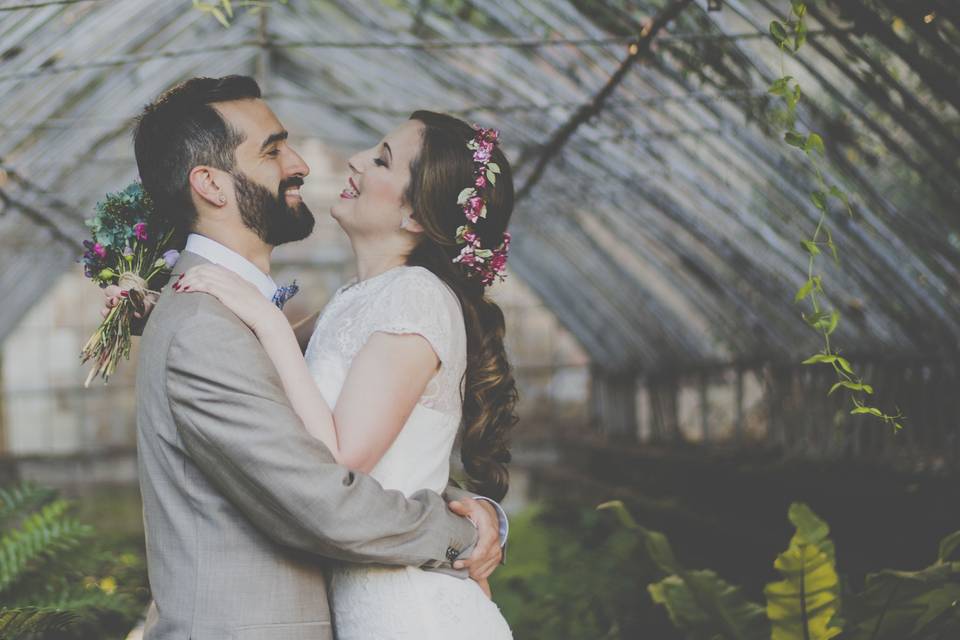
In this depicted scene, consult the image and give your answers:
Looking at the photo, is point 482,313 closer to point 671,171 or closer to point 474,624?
point 474,624

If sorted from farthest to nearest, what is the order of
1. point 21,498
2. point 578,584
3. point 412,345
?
point 578,584 → point 21,498 → point 412,345

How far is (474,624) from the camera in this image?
257cm

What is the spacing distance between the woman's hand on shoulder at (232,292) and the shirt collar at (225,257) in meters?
0.11

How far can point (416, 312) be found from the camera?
2.60 metres

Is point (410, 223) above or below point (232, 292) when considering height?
above

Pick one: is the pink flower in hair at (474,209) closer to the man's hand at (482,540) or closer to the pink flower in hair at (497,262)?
the pink flower in hair at (497,262)

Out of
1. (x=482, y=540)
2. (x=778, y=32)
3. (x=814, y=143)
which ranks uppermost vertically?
(x=778, y=32)

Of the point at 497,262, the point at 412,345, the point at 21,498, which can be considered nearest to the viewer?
the point at 412,345

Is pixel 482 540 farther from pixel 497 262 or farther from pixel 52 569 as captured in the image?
pixel 52 569

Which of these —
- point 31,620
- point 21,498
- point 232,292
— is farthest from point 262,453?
point 21,498

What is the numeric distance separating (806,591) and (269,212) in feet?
5.98

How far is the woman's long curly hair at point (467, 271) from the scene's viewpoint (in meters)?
2.84

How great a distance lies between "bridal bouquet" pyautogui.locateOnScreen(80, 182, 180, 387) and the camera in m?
2.67

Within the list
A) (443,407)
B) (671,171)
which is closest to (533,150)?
(671,171)
